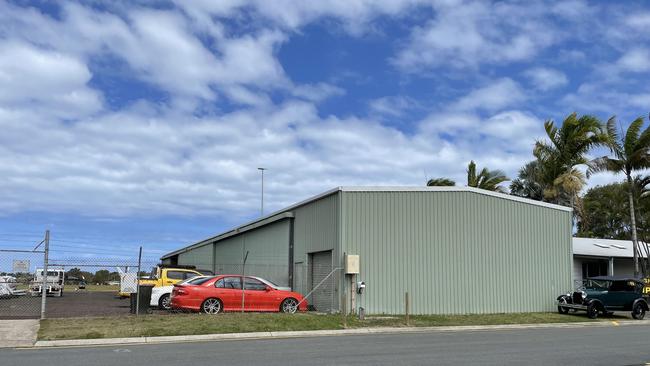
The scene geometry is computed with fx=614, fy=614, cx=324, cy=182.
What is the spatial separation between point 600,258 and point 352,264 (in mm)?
19935

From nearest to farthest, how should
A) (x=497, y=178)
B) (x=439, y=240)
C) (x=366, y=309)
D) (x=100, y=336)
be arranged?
(x=100, y=336) → (x=366, y=309) → (x=439, y=240) → (x=497, y=178)

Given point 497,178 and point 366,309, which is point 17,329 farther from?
point 497,178

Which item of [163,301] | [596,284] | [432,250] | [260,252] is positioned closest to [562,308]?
[596,284]

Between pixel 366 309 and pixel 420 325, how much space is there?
283cm

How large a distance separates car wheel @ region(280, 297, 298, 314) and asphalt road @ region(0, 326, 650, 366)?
210 inches

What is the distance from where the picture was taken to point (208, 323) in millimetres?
17406

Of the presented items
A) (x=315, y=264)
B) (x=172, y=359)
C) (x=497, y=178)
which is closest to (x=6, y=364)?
(x=172, y=359)

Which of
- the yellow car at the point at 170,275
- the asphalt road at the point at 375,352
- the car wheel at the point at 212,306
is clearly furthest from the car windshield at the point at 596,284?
the yellow car at the point at 170,275

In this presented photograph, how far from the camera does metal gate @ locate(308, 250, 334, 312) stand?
23.0m

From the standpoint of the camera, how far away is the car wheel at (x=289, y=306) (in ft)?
70.1

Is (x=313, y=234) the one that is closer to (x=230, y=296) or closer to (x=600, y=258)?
(x=230, y=296)

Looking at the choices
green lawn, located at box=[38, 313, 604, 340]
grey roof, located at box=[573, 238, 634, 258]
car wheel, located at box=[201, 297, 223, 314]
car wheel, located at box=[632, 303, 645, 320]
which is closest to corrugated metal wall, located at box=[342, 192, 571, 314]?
green lawn, located at box=[38, 313, 604, 340]

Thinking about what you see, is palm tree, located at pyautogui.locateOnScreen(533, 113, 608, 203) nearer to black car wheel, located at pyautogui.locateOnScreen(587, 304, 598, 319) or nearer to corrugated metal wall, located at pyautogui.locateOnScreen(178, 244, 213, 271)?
black car wheel, located at pyautogui.locateOnScreen(587, 304, 598, 319)

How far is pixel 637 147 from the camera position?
1168 inches
